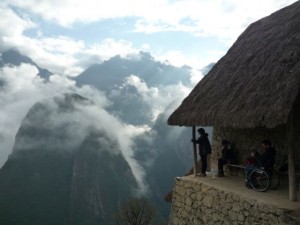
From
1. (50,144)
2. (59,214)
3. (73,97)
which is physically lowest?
(59,214)

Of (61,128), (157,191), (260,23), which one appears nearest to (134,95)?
(61,128)

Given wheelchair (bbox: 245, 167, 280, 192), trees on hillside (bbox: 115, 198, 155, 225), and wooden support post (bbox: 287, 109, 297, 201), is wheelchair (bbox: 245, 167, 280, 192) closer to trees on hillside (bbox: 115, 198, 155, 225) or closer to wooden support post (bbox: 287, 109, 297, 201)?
wooden support post (bbox: 287, 109, 297, 201)

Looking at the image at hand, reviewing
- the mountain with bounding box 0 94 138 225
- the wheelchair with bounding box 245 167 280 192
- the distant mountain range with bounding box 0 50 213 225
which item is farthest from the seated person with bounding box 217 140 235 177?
the distant mountain range with bounding box 0 50 213 225

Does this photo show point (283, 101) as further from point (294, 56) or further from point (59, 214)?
point (59, 214)

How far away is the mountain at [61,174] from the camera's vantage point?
73.7m

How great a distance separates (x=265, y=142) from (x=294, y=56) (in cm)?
200

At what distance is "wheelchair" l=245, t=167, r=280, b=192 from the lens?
8.54 m

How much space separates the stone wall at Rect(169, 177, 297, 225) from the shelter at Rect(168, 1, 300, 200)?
0.67 meters

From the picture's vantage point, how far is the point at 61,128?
109 meters

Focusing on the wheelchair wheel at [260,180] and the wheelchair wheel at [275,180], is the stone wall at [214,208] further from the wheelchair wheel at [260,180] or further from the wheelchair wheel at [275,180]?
the wheelchair wheel at [275,180]

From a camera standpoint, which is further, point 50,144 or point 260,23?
point 50,144

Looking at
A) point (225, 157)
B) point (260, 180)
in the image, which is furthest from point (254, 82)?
point (225, 157)

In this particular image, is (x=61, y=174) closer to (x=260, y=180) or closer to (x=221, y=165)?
(x=221, y=165)

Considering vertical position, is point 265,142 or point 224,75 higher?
point 224,75
